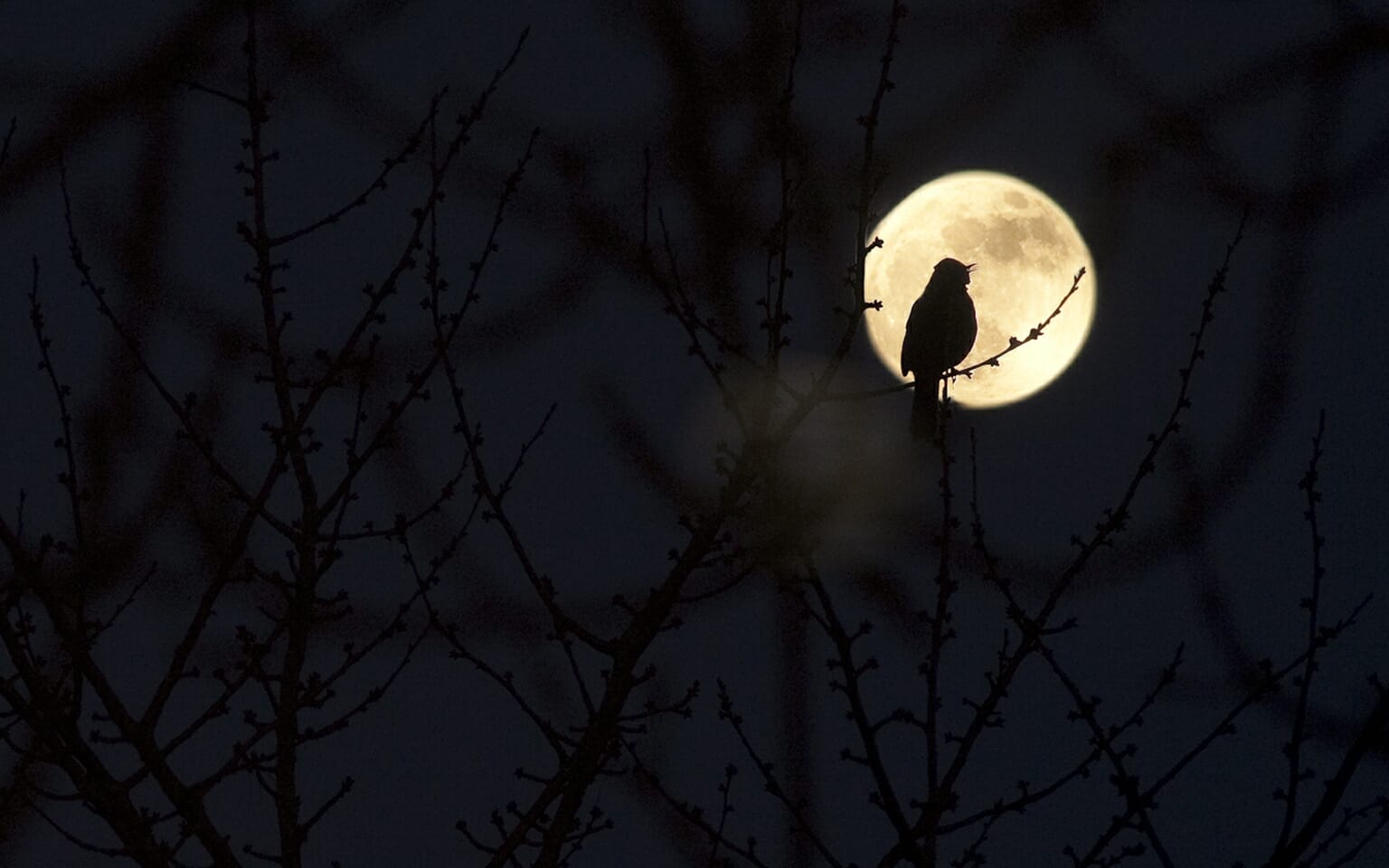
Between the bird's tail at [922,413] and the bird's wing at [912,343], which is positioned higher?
the bird's wing at [912,343]

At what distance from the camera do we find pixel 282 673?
446 centimetres

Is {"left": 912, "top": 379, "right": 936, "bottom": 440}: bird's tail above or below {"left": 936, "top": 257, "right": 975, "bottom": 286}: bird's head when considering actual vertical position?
below

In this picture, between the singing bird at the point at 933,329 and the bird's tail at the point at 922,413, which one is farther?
the bird's tail at the point at 922,413

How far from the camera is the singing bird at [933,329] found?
7809 millimetres

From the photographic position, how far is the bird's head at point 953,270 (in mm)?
7961

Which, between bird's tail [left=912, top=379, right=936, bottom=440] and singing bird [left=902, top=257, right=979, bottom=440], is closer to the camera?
singing bird [left=902, top=257, right=979, bottom=440]

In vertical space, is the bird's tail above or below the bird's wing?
below

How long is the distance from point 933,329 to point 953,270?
1.11ft

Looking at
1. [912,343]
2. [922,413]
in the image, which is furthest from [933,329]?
[922,413]

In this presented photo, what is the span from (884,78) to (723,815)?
2296 millimetres

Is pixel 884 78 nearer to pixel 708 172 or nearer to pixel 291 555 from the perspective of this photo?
pixel 708 172

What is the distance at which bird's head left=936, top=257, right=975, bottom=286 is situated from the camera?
796 cm

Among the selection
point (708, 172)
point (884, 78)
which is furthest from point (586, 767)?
point (884, 78)

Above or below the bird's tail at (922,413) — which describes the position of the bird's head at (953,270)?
above
